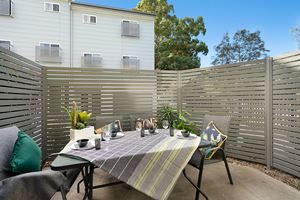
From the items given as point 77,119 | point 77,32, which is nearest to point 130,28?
point 77,32

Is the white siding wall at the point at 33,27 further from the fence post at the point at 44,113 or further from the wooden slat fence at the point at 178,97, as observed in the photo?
the wooden slat fence at the point at 178,97

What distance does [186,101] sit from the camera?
439 centimetres

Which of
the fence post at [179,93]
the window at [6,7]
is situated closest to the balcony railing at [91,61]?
the window at [6,7]

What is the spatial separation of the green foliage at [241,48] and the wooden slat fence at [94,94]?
39.0ft

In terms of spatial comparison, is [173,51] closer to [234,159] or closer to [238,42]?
[238,42]

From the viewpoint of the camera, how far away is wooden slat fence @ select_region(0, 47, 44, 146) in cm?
225

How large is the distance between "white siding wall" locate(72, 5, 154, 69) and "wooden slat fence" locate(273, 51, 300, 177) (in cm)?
677

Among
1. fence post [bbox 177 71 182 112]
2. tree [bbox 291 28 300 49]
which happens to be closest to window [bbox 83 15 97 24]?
fence post [bbox 177 71 182 112]

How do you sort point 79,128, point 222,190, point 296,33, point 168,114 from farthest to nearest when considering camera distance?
point 296,33
point 168,114
point 79,128
point 222,190

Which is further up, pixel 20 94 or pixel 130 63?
pixel 130 63

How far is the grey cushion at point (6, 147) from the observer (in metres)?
1.41

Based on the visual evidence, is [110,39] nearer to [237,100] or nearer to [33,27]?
[33,27]

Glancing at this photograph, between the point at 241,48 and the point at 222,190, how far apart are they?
14.6 metres

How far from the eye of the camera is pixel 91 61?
8188mm
